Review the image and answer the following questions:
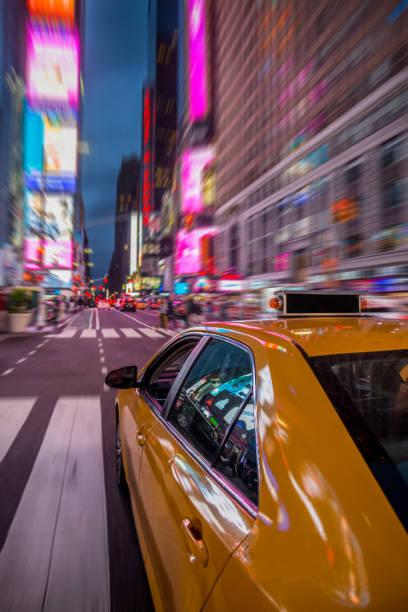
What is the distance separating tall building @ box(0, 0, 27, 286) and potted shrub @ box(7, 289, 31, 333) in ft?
138

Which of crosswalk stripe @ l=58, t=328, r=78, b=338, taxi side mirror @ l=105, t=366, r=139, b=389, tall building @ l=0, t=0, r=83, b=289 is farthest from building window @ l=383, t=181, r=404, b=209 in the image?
tall building @ l=0, t=0, r=83, b=289

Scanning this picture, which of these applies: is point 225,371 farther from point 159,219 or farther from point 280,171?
point 159,219

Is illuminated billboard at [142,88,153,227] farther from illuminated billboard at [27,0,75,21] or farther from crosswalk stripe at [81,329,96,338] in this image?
crosswalk stripe at [81,329,96,338]

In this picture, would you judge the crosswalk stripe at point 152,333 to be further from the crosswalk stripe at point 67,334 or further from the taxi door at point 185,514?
the taxi door at point 185,514

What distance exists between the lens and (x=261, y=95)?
59594 mm

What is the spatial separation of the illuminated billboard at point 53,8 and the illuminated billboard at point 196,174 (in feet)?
208

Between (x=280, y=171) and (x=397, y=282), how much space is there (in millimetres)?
30897

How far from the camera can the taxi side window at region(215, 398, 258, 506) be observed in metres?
1.29

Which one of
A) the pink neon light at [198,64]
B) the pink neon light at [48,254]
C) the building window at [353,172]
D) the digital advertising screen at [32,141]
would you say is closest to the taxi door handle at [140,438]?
the building window at [353,172]

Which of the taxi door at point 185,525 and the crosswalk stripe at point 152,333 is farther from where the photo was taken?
the crosswalk stripe at point 152,333

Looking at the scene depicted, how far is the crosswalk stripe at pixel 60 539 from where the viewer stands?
203 centimetres

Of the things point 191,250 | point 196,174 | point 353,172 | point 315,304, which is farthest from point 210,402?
point 196,174

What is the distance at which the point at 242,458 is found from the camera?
142cm

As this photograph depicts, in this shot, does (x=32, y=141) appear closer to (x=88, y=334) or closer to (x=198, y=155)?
(x=198, y=155)
